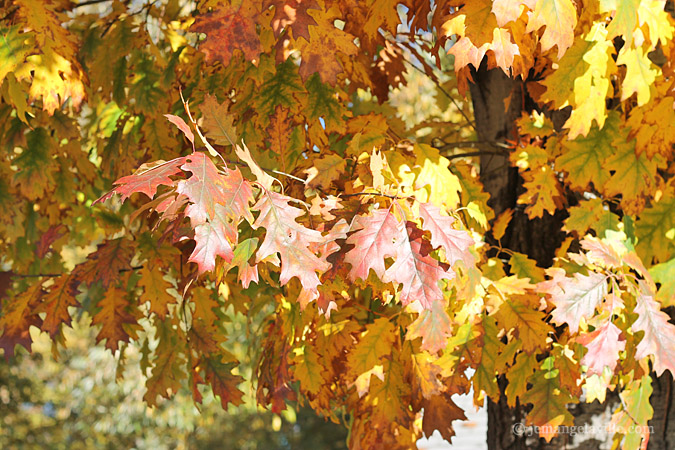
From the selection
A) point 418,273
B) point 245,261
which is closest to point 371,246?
point 418,273

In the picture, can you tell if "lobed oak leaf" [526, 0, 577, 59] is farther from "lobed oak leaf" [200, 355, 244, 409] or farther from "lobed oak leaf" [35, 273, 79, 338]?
"lobed oak leaf" [35, 273, 79, 338]

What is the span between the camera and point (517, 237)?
2.98 meters

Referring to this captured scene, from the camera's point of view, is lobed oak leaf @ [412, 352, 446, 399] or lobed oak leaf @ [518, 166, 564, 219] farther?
lobed oak leaf @ [518, 166, 564, 219]

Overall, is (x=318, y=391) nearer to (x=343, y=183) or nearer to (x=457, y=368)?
(x=457, y=368)

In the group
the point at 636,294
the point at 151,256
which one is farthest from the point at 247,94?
the point at 636,294

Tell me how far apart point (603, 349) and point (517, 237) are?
1.13 meters

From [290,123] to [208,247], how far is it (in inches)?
31.8

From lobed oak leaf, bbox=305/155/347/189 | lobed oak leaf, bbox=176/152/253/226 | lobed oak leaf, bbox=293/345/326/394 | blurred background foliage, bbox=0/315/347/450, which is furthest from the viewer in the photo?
blurred background foliage, bbox=0/315/347/450

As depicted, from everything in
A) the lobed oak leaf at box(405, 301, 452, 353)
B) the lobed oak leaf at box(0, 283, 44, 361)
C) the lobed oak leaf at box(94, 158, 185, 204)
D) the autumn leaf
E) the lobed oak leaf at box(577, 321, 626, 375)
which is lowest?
the lobed oak leaf at box(0, 283, 44, 361)

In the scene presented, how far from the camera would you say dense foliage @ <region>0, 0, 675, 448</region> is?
158 centimetres

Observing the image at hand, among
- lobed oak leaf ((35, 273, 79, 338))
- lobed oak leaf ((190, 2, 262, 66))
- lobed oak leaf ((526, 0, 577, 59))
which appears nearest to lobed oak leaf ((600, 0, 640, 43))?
lobed oak leaf ((526, 0, 577, 59))

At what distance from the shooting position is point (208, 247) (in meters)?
1.42

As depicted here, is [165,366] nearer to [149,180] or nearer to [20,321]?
[20,321]

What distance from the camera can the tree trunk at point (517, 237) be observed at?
9.64ft
